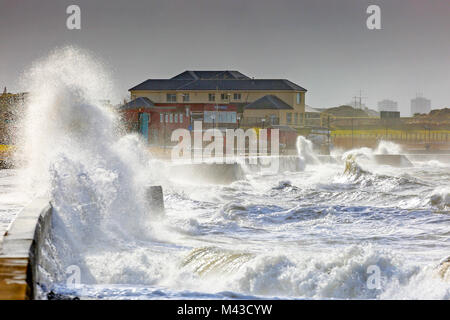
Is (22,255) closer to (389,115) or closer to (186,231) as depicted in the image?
(186,231)

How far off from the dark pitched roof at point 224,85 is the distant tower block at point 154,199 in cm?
4993

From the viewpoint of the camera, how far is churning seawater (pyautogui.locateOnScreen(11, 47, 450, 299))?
668cm

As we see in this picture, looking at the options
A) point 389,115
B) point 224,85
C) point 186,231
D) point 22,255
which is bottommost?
point 186,231

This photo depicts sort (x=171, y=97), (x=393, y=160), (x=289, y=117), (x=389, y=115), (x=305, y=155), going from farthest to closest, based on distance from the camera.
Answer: (x=389, y=115)
(x=171, y=97)
(x=289, y=117)
(x=393, y=160)
(x=305, y=155)

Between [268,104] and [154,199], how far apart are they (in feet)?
152

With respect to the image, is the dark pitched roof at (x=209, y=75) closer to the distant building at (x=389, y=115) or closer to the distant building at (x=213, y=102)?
the distant building at (x=213, y=102)

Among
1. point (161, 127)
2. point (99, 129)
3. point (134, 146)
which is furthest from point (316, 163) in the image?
point (99, 129)

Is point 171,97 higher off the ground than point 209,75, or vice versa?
point 209,75

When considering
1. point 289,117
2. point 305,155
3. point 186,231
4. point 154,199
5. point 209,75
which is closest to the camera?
point 186,231

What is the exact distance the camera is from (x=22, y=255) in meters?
5.21

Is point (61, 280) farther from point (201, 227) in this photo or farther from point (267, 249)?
point (201, 227)

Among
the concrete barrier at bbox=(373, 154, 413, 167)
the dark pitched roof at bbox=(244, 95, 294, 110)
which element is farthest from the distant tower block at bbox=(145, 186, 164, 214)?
the dark pitched roof at bbox=(244, 95, 294, 110)

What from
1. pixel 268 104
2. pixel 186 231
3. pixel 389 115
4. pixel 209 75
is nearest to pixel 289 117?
pixel 268 104

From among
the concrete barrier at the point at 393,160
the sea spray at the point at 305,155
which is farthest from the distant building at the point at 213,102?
the concrete barrier at the point at 393,160
